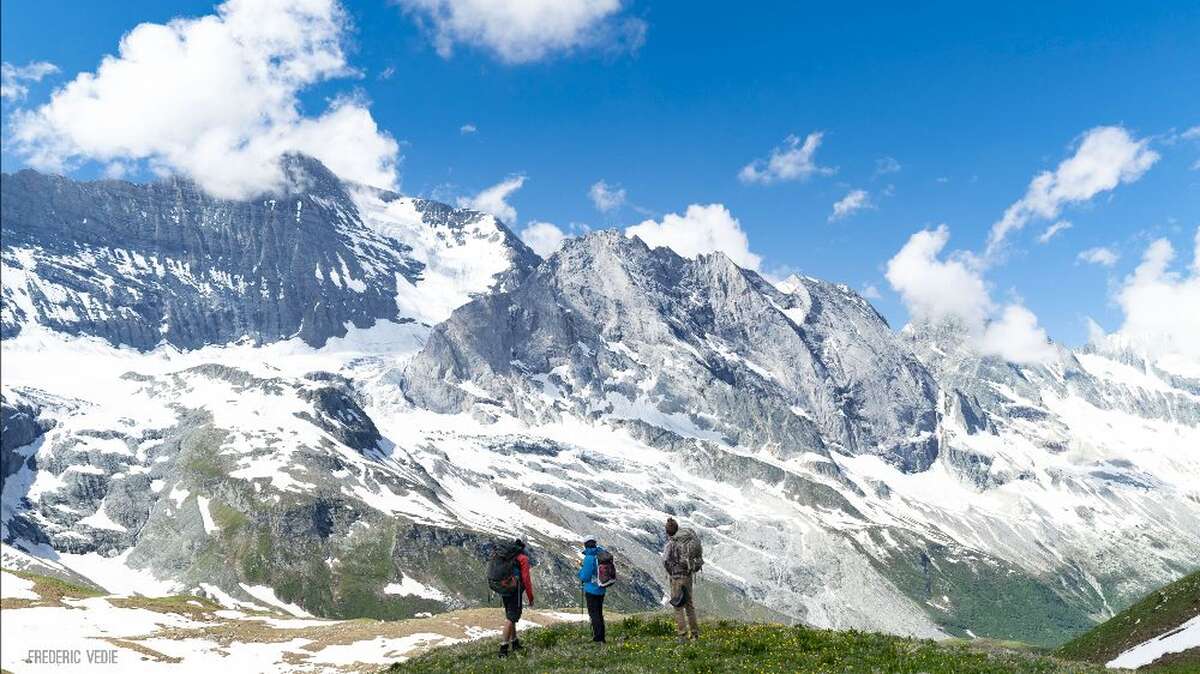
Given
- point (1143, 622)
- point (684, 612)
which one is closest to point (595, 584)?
point (684, 612)

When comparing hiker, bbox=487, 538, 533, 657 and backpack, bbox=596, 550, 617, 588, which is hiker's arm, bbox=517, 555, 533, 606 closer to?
hiker, bbox=487, 538, 533, 657

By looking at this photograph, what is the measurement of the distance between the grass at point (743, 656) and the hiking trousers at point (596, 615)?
0.72 metres

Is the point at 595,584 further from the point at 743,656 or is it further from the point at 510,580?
the point at 743,656

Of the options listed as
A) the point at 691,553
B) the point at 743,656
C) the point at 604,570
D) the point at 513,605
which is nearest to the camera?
the point at 743,656

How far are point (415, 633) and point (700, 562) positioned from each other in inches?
2150

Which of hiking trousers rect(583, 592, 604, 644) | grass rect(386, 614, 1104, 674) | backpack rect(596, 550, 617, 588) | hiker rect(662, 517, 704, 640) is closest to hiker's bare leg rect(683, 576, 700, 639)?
hiker rect(662, 517, 704, 640)

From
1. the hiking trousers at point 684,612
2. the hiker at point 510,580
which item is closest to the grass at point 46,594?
the hiker at point 510,580

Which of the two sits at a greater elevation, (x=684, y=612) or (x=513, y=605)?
(x=513, y=605)

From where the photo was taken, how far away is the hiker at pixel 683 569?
33688 millimetres

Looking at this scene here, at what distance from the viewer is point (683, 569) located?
3369cm

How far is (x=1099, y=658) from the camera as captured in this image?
53625 millimetres

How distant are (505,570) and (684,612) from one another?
23.8ft

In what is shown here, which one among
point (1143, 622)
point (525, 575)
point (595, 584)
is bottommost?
point (1143, 622)

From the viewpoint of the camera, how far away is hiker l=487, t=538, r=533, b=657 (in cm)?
3416
